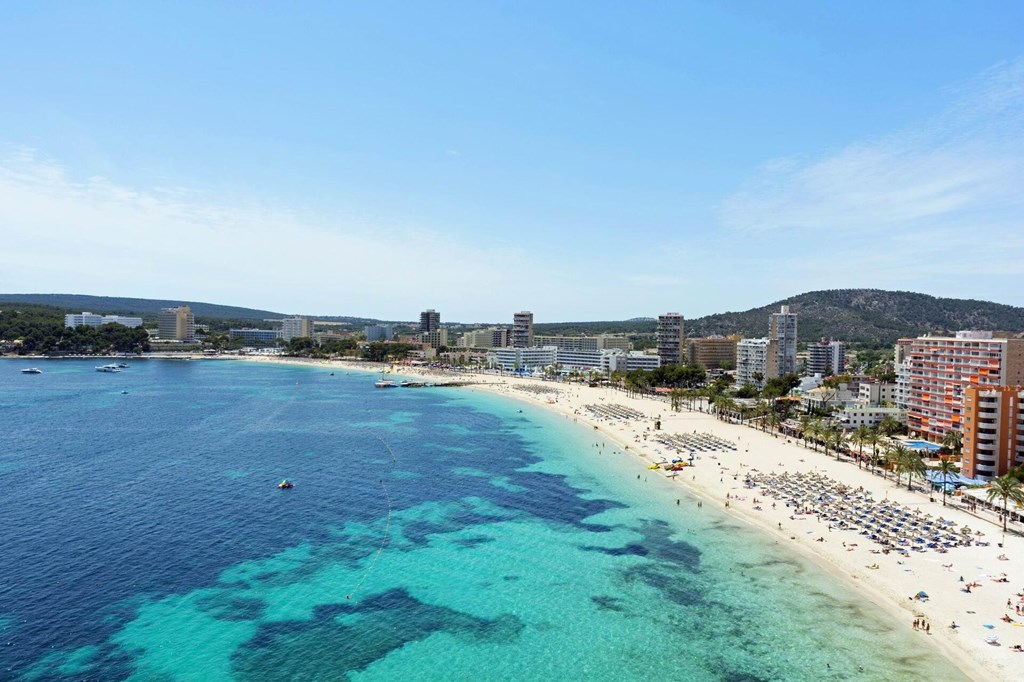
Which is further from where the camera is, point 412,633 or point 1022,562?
point 1022,562

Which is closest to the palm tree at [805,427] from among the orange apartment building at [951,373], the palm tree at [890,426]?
the palm tree at [890,426]

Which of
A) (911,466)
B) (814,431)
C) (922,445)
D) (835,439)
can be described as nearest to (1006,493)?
(911,466)

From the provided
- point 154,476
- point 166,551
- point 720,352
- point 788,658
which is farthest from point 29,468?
point 720,352

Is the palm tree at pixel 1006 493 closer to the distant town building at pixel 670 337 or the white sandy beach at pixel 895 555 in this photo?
the white sandy beach at pixel 895 555

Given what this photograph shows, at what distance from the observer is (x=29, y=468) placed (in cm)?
6356

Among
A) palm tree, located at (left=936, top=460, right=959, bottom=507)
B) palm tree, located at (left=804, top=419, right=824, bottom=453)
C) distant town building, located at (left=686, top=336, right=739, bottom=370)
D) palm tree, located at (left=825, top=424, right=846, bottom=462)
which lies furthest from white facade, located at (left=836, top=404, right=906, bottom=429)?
distant town building, located at (left=686, top=336, right=739, bottom=370)

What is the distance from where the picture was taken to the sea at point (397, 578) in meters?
29.2

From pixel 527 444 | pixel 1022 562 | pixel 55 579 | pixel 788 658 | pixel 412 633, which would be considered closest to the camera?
pixel 788 658

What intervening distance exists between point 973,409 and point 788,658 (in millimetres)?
45604

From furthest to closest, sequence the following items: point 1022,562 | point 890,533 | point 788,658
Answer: point 890,533, point 1022,562, point 788,658

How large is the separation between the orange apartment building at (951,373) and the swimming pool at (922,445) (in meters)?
2.60

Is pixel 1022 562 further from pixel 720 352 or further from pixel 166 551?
pixel 720 352

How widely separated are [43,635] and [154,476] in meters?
33.5

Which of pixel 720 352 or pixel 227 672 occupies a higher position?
pixel 720 352
